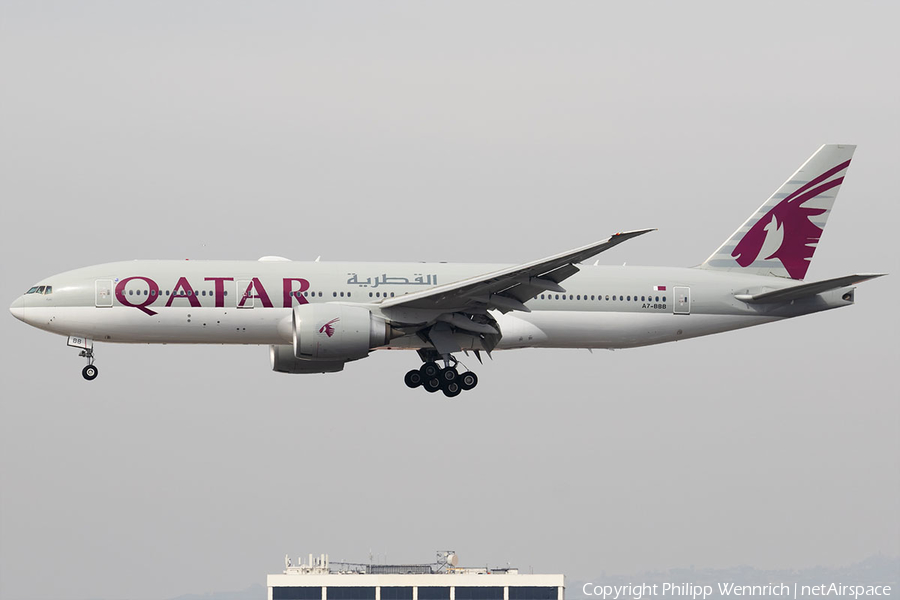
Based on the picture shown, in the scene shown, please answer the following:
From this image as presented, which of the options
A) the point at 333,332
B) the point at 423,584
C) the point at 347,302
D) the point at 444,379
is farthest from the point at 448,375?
the point at 423,584

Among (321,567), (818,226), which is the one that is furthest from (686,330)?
(321,567)

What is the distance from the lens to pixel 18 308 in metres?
48.9

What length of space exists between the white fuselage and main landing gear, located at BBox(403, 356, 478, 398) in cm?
111

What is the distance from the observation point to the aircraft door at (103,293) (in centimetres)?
4812

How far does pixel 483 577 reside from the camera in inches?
2886

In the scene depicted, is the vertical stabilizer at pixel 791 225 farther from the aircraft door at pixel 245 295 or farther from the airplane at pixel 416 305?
the aircraft door at pixel 245 295

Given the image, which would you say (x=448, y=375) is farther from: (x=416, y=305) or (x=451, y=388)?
(x=416, y=305)

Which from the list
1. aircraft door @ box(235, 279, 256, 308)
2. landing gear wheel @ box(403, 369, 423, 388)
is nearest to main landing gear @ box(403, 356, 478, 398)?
landing gear wheel @ box(403, 369, 423, 388)

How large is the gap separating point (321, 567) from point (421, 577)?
5.20 meters

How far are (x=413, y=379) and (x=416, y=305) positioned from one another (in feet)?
12.5

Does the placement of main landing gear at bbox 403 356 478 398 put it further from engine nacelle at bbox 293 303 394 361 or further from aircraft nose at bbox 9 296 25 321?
aircraft nose at bbox 9 296 25 321

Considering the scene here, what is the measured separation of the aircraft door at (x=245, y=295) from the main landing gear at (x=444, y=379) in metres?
6.21

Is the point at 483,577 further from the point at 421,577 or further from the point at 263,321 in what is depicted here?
the point at 263,321

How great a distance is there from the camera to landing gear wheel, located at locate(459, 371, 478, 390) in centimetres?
5078
